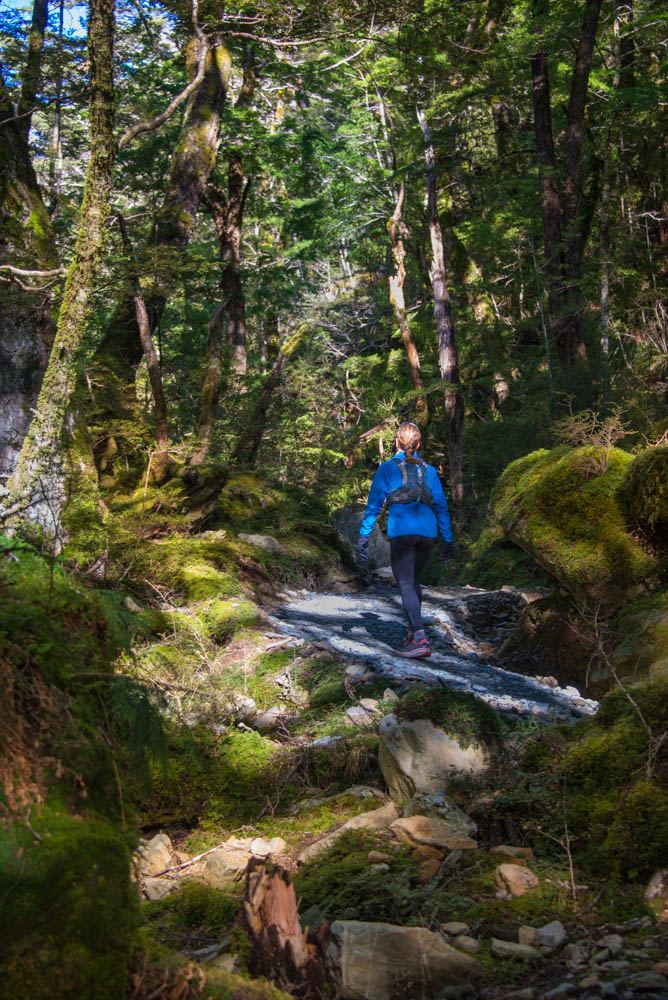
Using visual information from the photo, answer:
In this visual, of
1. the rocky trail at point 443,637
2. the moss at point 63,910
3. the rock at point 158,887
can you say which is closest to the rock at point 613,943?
the moss at point 63,910

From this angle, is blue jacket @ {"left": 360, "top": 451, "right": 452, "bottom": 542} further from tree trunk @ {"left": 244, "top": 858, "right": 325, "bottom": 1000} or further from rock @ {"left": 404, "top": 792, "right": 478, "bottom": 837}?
tree trunk @ {"left": 244, "top": 858, "right": 325, "bottom": 1000}

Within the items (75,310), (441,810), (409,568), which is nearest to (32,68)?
(75,310)

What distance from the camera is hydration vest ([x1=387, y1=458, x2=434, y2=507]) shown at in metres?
6.95

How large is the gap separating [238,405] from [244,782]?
12844 millimetres

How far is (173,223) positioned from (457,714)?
990 centimetres

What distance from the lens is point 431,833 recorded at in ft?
11.1

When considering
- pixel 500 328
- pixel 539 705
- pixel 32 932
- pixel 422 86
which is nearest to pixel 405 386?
Answer: pixel 500 328

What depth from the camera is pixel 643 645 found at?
512cm

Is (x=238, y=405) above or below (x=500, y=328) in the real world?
below

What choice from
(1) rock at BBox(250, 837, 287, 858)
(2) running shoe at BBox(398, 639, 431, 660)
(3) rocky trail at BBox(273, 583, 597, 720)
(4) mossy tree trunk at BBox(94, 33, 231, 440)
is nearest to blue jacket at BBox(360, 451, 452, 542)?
(2) running shoe at BBox(398, 639, 431, 660)

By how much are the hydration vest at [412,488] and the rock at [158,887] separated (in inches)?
170

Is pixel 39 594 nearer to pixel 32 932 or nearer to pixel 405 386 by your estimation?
pixel 32 932

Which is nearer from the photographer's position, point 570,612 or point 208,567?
point 570,612

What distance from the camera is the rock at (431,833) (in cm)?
332
